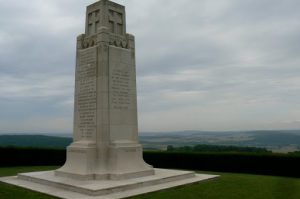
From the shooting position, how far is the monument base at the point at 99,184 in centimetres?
953

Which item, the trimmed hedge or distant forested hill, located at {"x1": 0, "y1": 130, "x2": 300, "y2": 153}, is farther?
distant forested hill, located at {"x1": 0, "y1": 130, "x2": 300, "y2": 153}

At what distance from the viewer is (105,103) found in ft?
39.6

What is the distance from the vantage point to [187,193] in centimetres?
1001

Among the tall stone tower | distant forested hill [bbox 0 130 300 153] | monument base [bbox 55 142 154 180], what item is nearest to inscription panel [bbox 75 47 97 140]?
the tall stone tower

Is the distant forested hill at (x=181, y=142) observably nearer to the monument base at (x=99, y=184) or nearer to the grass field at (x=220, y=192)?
the grass field at (x=220, y=192)

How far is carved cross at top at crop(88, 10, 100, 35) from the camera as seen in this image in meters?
13.0

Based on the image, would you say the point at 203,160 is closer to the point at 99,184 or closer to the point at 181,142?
the point at 99,184

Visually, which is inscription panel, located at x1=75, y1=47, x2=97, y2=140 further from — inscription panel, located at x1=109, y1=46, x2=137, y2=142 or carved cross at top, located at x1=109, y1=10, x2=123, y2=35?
carved cross at top, located at x1=109, y1=10, x2=123, y2=35

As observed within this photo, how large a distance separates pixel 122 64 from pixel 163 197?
5.51 meters

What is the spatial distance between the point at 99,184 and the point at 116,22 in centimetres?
627

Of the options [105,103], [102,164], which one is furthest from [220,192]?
[105,103]

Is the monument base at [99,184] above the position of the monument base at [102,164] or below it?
below

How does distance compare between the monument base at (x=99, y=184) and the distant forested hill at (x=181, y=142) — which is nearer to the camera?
the monument base at (x=99, y=184)

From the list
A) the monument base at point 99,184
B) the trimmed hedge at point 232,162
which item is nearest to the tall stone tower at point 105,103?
the monument base at point 99,184
